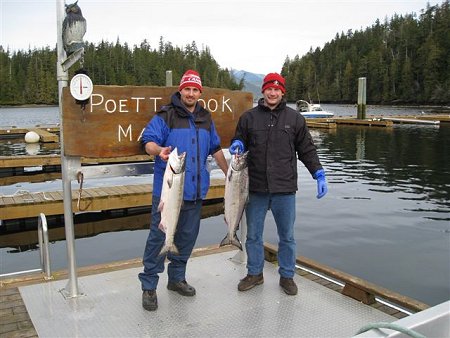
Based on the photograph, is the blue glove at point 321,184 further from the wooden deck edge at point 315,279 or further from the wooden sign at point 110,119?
the wooden sign at point 110,119

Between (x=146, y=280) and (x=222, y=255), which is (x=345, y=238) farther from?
(x=146, y=280)

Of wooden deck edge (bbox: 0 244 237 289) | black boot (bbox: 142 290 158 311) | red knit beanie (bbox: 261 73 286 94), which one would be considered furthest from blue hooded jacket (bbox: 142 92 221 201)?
wooden deck edge (bbox: 0 244 237 289)

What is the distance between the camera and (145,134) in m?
4.06

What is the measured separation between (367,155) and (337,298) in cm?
2090

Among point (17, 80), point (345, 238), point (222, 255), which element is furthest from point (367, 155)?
point (17, 80)

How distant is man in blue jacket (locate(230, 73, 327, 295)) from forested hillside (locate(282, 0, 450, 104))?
98.7 meters

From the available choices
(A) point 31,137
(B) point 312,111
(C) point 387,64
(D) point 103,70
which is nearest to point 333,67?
(C) point 387,64

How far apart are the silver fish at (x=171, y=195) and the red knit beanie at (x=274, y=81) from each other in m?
1.27

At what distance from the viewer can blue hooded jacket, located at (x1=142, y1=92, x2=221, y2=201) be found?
13.4 feet

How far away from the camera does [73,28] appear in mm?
3982

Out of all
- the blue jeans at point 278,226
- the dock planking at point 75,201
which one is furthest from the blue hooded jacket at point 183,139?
the dock planking at point 75,201

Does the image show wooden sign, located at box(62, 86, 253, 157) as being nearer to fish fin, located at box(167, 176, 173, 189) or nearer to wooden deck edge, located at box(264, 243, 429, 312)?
fish fin, located at box(167, 176, 173, 189)

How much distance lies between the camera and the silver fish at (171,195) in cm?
371

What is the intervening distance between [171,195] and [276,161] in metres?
1.20
